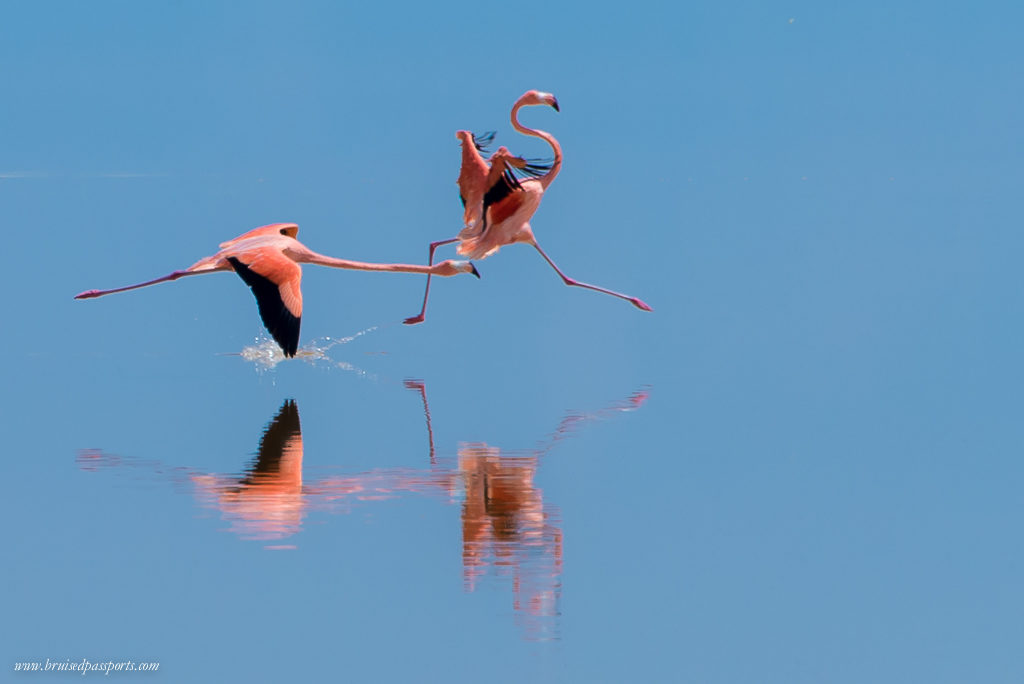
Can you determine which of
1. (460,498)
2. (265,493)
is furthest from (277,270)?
(460,498)

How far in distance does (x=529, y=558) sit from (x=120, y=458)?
3.59 meters

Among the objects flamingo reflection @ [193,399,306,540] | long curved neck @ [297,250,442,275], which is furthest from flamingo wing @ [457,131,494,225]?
flamingo reflection @ [193,399,306,540]

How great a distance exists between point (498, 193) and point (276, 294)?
10.9 ft

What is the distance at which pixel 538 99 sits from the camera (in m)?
12.9

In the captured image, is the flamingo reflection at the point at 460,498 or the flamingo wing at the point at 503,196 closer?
the flamingo reflection at the point at 460,498

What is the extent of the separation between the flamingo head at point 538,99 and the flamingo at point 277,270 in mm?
2248

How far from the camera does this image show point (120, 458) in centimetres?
973

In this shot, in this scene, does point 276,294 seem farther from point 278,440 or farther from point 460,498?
point 460,498

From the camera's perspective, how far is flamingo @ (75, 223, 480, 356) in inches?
407

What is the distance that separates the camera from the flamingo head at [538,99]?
12.8 meters

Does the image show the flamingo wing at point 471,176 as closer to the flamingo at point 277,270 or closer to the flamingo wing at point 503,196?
the flamingo wing at point 503,196

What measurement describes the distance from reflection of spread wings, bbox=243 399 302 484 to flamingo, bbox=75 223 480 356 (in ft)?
2.09

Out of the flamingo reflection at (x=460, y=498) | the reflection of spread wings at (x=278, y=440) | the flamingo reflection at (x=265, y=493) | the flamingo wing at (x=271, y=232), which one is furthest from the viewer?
the flamingo wing at (x=271, y=232)

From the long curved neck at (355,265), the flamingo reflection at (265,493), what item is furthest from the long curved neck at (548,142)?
the flamingo reflection at (265,493)
